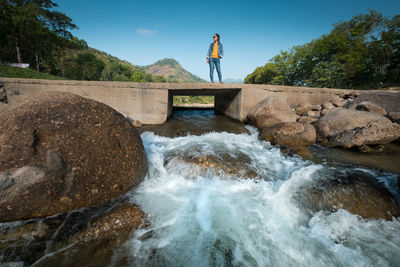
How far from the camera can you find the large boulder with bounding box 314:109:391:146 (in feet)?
16.5

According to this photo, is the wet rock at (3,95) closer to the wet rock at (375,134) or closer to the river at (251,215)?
the river at (251,215)

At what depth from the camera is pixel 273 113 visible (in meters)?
6.28

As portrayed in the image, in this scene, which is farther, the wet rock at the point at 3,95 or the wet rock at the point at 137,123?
the wet rock at the point at 137,123

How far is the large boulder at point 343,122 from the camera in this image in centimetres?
503

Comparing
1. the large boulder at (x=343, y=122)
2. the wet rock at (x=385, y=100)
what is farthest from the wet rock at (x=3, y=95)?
the wet rock at (x=385, y=100)

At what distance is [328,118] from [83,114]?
6886 mm

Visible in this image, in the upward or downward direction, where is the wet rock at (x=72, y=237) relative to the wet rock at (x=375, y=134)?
downward

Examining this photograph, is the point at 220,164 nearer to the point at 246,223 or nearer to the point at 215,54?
the point at 246,223

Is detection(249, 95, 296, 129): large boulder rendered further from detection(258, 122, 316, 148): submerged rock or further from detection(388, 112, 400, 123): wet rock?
detection(388, 112, 400, 123): wet rock

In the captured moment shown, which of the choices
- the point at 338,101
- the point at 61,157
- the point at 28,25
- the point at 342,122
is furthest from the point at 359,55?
the point at 28,25

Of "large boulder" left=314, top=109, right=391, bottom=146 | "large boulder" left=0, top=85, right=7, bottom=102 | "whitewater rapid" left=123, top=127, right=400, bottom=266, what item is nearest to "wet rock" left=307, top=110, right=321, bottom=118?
"large boulder" left=314, top=109, right=391, bottom=146

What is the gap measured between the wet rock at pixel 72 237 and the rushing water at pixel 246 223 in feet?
0.74

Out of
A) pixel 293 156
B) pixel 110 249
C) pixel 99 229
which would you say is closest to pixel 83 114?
pixel 99 229

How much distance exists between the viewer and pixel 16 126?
2160mm
